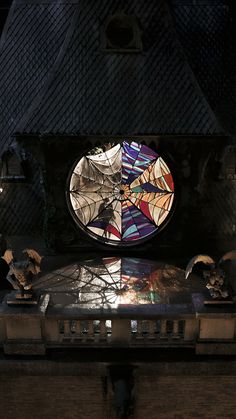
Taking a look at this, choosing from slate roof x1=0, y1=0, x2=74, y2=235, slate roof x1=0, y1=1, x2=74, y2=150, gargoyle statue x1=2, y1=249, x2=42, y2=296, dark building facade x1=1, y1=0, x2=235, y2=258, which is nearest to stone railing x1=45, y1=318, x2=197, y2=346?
gargoyle statue x1=2, y1=249, x2=42, y2=296

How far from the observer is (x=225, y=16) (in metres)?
15.8

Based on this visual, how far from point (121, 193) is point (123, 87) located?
3230 millimetres

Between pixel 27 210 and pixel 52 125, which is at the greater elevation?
pixel 52 125

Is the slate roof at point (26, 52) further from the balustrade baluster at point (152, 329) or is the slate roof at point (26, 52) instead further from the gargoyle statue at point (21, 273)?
the balustrade baluster at point (152, 329)

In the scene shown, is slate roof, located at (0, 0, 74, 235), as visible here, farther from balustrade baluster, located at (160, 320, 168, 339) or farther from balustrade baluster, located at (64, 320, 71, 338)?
balustrade baluster, located at (160, 320, 168, 339)

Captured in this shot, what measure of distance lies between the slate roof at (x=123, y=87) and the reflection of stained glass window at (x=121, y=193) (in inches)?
67.2

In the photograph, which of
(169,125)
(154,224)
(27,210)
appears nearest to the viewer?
(169,125)

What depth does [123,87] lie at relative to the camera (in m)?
13.2

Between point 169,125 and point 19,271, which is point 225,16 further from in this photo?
point 19,271

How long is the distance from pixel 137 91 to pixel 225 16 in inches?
194

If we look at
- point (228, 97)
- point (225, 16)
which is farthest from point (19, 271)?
point (225, 16)

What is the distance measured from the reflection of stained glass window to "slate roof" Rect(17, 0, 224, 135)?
1.71 meters

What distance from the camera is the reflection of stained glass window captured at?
47.7ft

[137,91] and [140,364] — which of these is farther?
[137,91]
